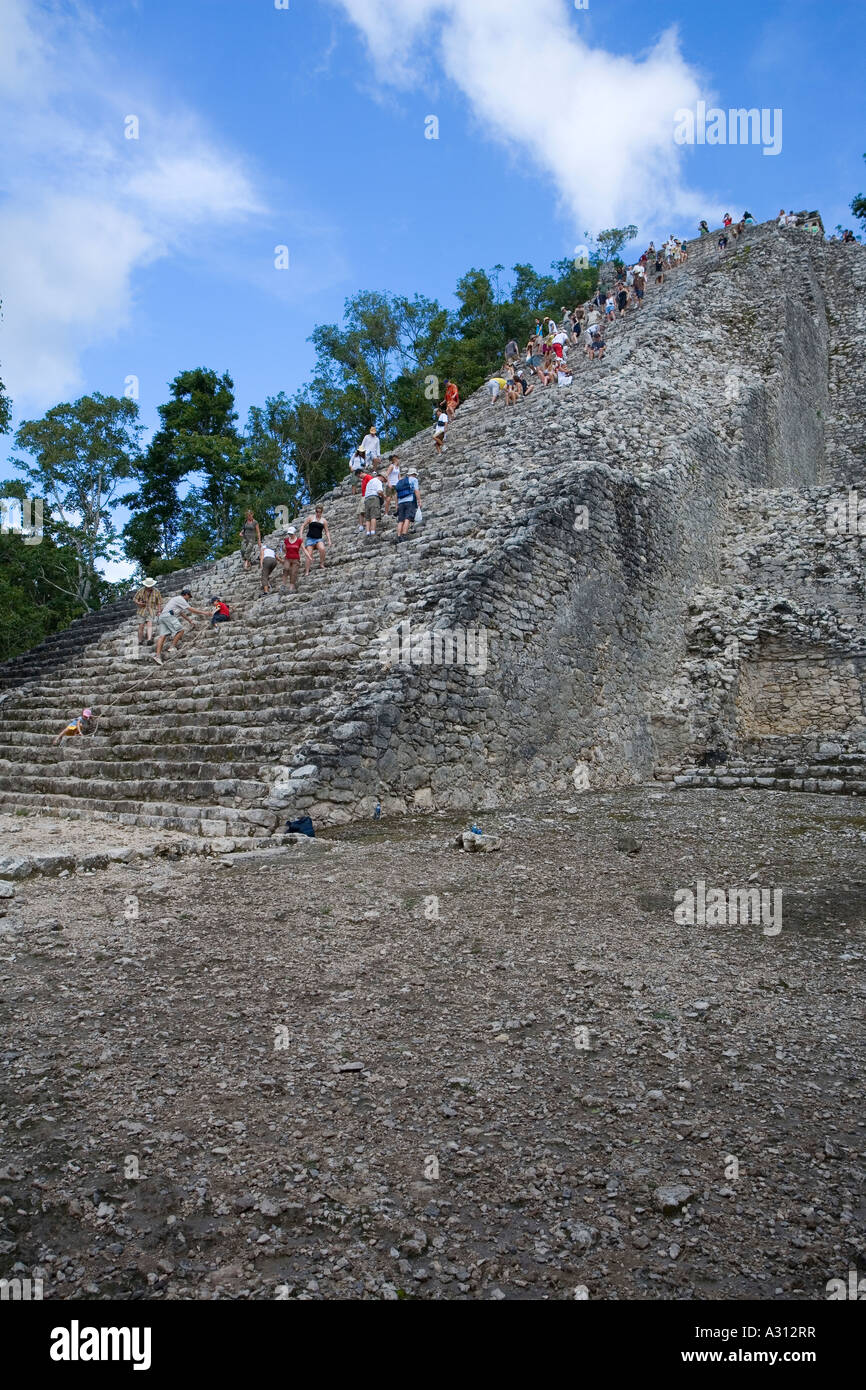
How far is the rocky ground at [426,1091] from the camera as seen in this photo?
2.17 metres

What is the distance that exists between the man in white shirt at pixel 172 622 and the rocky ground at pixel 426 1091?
266 inches

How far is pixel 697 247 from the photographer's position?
94.5 ft

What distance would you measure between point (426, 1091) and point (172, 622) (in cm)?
1030

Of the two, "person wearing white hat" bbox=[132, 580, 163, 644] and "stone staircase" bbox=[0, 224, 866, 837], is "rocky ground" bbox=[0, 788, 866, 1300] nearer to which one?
"stone staircase" bbox=[0, 224, 866, 837]

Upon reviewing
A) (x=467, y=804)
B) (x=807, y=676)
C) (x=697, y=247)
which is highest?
(x=697, y=247)

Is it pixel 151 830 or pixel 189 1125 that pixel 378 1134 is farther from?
pixel 151 830

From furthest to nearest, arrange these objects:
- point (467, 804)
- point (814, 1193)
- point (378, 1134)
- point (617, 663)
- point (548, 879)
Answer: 1. point (617, 663)
2. point (467, 804)
3. point (548, 879)
4. point (378, 1134)
5. point (814, 1193)

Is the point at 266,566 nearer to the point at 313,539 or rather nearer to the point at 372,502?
the point at 313,539

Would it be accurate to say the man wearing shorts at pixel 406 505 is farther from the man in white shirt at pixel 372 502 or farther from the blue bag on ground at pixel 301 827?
the blue bag on ground at pixel 301 827

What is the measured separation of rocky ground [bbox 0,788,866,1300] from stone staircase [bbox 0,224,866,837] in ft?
8.49

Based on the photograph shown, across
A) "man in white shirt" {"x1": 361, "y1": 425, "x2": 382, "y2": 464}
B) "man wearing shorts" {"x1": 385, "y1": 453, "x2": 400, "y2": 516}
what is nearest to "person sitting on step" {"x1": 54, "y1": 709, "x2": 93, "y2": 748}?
"man wearing shorts" {"x1": 385, "y1": 453, "x2": 400, "y2": 516}

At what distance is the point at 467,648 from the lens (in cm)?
867
